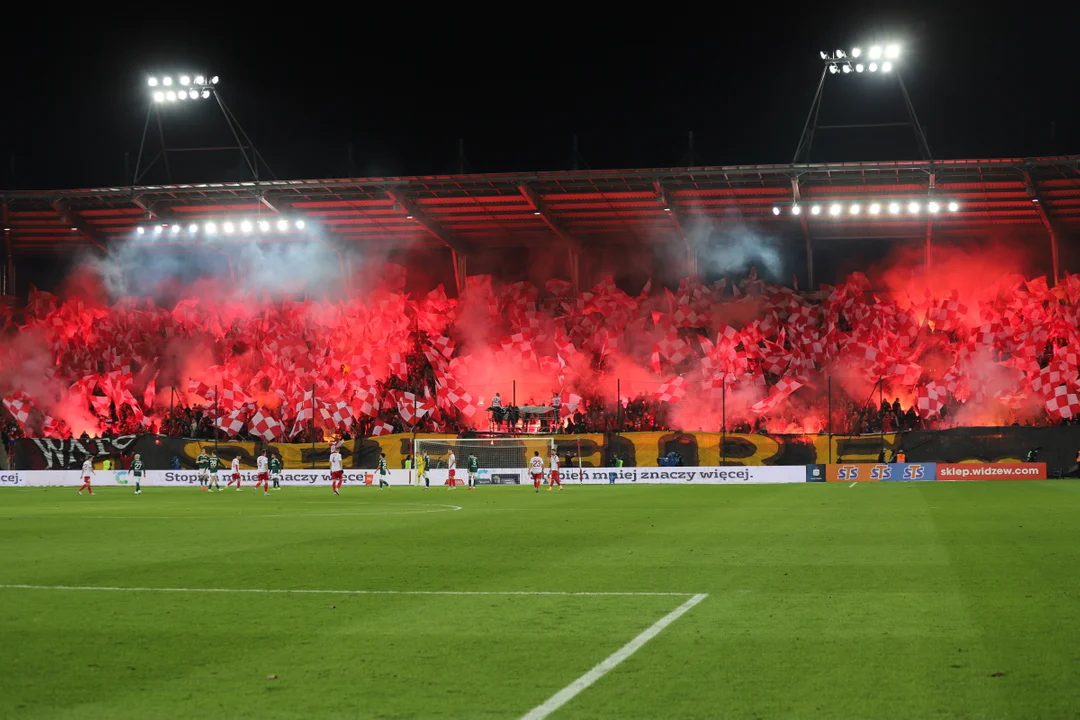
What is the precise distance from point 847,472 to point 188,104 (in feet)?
127

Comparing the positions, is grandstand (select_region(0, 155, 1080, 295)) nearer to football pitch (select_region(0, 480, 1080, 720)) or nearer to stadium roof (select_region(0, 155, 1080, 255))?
stadium roof (select_region(0, 155, 1080, 255))

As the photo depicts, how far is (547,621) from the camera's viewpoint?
34.6 ft

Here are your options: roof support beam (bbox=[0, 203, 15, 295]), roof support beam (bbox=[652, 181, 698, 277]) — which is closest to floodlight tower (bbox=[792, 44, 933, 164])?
roof support beam (bbox=[652, 181, 698, 277])

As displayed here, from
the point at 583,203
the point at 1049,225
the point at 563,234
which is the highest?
the point at 583,203

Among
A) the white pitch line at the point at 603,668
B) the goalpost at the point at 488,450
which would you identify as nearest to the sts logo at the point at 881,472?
the goalpost at the point at 488,450

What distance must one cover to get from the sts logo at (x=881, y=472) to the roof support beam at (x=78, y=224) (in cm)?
4499

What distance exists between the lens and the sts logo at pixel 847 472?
48938 mm

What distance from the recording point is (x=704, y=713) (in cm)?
696

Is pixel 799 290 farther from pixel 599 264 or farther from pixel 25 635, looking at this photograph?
pixel 25 635

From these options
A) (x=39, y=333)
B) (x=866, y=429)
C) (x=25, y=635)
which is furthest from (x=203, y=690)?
(x=39, y=333)

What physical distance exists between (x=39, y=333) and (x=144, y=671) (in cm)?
6586

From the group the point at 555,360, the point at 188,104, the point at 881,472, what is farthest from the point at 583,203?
the point at 881,472

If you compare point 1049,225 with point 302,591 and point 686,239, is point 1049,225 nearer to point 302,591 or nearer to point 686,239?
point 686,239

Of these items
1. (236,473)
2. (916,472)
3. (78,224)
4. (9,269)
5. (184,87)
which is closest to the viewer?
(236,473)
